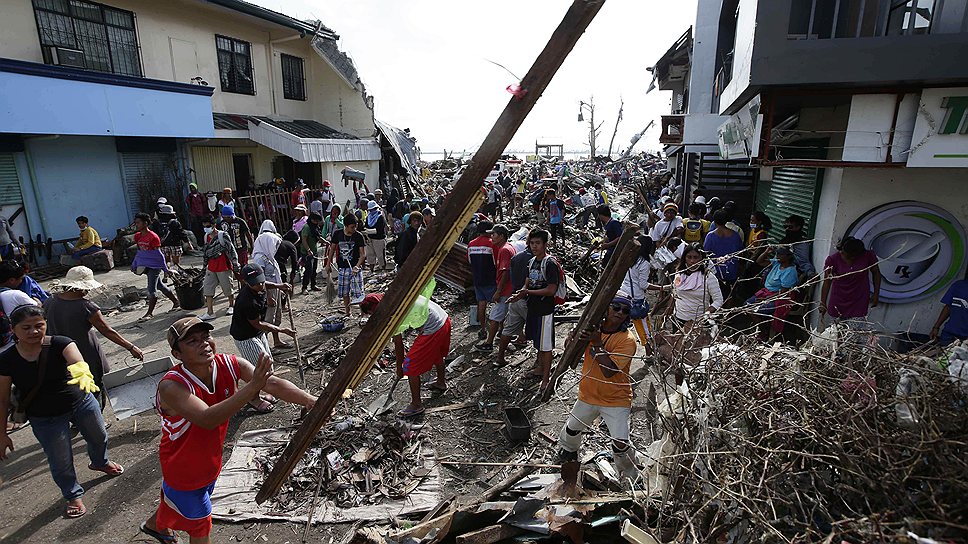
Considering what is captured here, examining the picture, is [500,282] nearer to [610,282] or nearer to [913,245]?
[610,282]

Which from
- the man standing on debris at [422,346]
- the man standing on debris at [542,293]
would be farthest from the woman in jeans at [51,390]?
the man standing on debris at [542,293]

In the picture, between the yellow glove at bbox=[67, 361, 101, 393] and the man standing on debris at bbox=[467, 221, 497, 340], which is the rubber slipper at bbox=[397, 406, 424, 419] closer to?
the man standing on debris at bbox=[467, 221, 497, 340]

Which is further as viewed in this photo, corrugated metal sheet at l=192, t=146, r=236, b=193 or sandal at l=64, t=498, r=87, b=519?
corrugated metal sheet at l=192, t=146, r=236, b=193

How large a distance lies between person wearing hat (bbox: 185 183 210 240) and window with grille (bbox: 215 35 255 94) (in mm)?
4805

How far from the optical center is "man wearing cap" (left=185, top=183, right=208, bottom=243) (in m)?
14.3

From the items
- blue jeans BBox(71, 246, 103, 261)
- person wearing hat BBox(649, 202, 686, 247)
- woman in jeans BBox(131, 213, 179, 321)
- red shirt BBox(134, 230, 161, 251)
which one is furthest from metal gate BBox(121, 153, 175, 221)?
person wearing hat BBox(649, 202, 686, 247)

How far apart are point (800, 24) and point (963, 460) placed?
716cm

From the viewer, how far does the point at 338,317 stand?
343 inches

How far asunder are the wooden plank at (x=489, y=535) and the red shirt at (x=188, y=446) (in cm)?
172

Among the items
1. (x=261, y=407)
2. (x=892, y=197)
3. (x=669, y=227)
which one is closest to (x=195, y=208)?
(x=261, y=407)

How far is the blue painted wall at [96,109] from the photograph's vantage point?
10305mm

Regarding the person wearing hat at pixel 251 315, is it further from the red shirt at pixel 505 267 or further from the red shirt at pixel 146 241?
the red shirt at pixel 146 241

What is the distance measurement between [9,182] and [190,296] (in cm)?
657

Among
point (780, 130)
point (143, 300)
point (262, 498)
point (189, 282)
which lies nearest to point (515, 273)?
point (262, 498)
